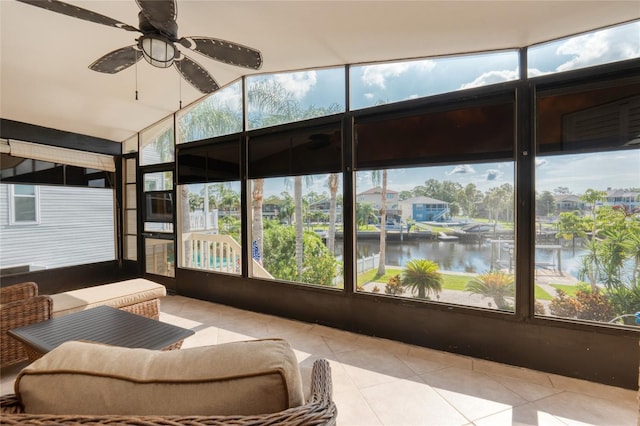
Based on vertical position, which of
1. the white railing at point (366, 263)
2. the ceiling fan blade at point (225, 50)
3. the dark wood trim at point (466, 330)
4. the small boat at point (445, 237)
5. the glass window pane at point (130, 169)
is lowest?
the dark wood trim at point (466, 330)

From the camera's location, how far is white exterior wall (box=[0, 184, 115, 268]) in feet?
15.2

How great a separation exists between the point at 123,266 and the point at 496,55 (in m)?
6.86

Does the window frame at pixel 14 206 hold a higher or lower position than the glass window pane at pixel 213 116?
lower

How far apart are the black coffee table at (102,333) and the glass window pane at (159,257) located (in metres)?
2.86

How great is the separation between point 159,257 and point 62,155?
2.30 m

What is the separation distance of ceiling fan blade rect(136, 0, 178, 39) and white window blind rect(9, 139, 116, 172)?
4.18m

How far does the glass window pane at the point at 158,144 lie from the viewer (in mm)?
5254

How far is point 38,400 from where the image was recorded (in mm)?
821

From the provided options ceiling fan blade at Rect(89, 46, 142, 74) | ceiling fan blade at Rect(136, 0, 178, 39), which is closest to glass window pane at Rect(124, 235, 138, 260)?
ceiling fan blade at Rect(89, 46, 142, 74)

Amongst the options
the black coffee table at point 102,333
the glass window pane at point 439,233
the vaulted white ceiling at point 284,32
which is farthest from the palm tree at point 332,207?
the black coffee table at point 102,333

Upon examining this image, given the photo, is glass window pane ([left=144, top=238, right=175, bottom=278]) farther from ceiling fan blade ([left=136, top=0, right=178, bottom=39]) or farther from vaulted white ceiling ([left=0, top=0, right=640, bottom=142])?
ceiling fan blade ([left=136, top=0, right=178, bottom=39])

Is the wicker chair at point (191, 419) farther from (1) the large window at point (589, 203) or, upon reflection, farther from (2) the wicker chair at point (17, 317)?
(1) the large window at point (589, 203)

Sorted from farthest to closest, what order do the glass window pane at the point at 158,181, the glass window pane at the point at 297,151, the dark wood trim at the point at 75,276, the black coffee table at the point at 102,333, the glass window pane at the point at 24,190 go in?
the glass window pane at the point at 158,181, the dark wood trim at the point at 75,276, the glass window pane at the point at 24,190, the glass window pane at the point at 297,151, the black coffee table at the point at 102,333

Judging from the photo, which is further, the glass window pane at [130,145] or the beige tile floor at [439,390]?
the glass window pane at [130,145]
